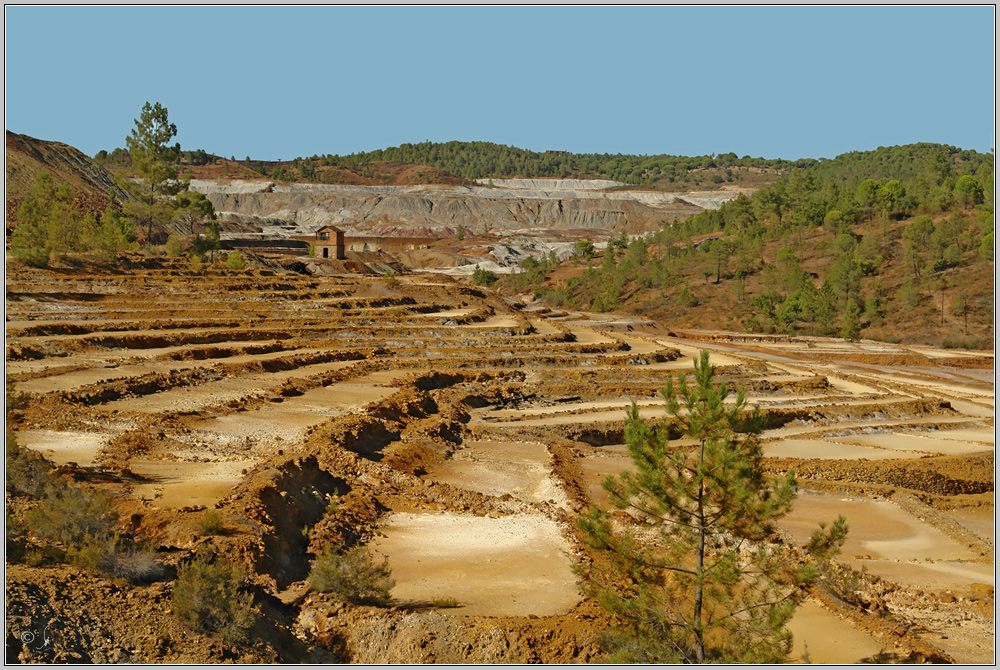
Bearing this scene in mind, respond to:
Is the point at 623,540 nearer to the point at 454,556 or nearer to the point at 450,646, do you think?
the point at 450,646

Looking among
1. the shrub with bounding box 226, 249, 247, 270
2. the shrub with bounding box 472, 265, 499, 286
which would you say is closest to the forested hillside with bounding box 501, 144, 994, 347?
the shrub with bounding box 472, 265, 499, 286

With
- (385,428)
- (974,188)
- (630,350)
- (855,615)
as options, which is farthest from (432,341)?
(974,188)

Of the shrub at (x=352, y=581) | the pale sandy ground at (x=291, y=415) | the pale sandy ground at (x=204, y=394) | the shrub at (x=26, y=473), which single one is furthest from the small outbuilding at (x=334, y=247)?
the shrub at (x=352, y=581)

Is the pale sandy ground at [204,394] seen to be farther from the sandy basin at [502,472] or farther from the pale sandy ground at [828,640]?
the pale sandy ground at [828,640]

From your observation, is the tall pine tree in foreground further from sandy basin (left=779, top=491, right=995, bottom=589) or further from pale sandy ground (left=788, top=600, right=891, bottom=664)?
sandy basin (left=779, top=491, right=995, bottom=589)

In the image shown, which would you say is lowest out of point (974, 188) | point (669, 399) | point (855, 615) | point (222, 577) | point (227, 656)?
point (855, 615)

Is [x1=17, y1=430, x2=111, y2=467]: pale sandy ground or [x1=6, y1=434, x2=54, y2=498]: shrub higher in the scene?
[x1=6, y1=434, x2=54, y2=498]: shrub
